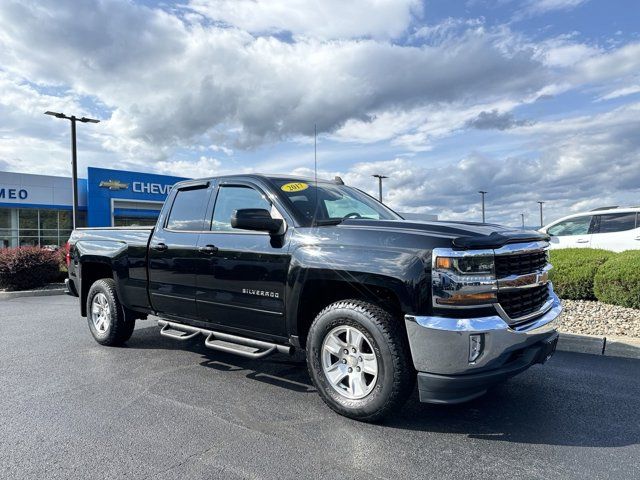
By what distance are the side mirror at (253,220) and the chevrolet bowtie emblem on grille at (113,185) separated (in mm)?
29015

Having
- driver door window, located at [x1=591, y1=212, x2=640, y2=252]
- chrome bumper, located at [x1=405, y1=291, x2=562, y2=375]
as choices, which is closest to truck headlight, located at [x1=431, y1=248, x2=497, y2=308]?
chrome bumper, located at [x1=405, y1=291, x2=562, y2=375]

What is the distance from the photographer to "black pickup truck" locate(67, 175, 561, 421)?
3.32 m

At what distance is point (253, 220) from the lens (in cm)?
395

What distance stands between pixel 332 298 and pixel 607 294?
5.77 m

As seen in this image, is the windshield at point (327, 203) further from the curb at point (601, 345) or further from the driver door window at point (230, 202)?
the curb at point (601, 345)

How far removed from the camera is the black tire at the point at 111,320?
234 inches

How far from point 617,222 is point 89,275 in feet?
38.9

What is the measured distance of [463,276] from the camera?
10.9 feet

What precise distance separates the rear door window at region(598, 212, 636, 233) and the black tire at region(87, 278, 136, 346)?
37.2 feet

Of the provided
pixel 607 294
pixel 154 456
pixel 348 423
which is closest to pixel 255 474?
pixel 154 456

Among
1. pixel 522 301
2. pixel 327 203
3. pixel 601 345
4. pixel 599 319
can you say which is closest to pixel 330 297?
pixel 327 203

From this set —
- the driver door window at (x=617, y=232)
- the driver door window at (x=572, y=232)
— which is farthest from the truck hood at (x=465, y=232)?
the driver door window at (x=572, y=232)

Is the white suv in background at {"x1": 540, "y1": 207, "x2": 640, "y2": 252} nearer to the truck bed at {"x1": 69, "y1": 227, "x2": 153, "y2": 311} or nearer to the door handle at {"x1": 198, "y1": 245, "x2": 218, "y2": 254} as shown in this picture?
the door handle at {"x1": 198, "y1": 245, "x2": 218, "y2": 254}

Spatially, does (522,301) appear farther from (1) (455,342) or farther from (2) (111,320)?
(2) (111,320)
